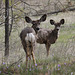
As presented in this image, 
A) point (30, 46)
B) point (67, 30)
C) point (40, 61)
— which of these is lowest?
point (67, 30)

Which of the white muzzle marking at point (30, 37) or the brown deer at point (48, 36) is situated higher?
the white muzzle marking at point (30, 37)

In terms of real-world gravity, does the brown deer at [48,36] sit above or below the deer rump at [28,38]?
below

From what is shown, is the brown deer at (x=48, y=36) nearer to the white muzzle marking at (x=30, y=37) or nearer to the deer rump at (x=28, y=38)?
the deer rump at (x=28, y=38)

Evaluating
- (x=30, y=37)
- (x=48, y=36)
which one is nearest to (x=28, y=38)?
(x=30, y=37)

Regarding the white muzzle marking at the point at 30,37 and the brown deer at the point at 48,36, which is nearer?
the white muzzle marking at the point at 30,37

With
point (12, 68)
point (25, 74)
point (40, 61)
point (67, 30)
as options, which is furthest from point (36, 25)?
point (67, 30)

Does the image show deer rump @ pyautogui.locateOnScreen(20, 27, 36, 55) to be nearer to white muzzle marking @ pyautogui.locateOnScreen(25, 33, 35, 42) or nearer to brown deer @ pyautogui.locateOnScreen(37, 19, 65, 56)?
white muzzle marking @ pyautogui.locateOnScreen(25, 33, 35, 42)

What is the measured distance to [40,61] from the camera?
20.0 ft

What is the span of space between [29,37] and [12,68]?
1.03m

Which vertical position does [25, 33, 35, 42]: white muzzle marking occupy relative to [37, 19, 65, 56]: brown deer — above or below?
above

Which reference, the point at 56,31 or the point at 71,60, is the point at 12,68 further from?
the point at 56,31

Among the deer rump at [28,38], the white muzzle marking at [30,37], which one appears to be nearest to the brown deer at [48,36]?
the deer rump at [28,38]

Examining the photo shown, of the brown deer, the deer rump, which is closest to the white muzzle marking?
the deer rump

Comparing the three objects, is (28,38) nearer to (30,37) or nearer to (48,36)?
(30,37)
